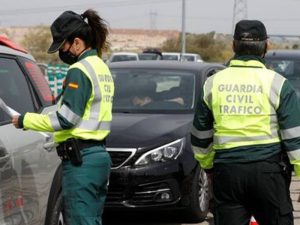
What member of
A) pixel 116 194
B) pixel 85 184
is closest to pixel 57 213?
pixel 85 184

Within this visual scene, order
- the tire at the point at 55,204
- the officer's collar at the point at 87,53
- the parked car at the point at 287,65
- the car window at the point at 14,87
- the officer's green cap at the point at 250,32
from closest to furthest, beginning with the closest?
1. the officer's green cap at the point at 250,32
2. the officer's collar at the point at 87,53
3. the car window at the point at 14,87
4. the tire at the point at 55,204
5. the parked car at the point at 287,65

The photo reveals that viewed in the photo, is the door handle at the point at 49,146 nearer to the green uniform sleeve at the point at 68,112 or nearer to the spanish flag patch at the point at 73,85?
the green uniform sleeve at the point at 68,112

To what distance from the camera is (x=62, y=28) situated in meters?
4.37

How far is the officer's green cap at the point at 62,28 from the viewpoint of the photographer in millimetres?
4359

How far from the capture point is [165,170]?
6.86 metres

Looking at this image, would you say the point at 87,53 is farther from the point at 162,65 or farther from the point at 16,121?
the point at 162,65

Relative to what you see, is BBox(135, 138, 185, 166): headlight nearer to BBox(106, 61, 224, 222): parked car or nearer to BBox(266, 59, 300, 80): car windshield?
BBox(106, 61, 224, 222): parked car

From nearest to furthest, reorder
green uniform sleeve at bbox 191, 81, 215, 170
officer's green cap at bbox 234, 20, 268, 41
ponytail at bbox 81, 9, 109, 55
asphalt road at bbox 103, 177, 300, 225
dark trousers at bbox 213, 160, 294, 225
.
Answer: dark trousers at bbox 213, 160, 294, 225 < officer's green cap at bbox 234, 20, 268, 41 < green uniform sleeve at bbox 191, 81, 215, 170 < ponytail at bbox 81, 9, 109, 55 < asphalt road at bbox 103, 177, 300, 225

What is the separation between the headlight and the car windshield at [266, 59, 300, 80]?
15.0ft

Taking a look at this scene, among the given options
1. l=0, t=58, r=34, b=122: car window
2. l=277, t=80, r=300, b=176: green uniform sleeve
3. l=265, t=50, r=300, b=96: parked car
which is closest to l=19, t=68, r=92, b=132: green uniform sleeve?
l=0, t=58, r=34, b=122: car window

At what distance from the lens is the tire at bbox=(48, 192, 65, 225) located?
5007 millimetres

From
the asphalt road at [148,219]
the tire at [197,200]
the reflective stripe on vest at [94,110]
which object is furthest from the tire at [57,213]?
the asphalt road at [148,219]

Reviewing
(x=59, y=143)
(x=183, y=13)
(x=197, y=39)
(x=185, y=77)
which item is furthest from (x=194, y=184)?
(x=197, y=39)

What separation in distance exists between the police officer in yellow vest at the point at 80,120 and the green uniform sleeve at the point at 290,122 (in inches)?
42.5
